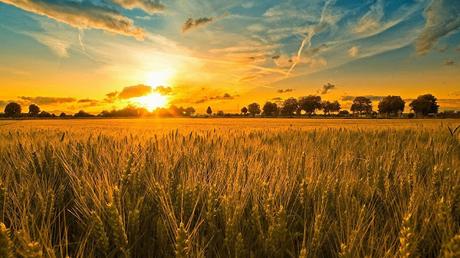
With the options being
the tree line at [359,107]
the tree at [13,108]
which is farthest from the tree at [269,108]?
the tree at [13,108]

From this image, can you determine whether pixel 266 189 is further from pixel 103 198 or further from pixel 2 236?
pixel 2 236

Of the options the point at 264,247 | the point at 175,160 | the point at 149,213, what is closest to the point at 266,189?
the point at 264,247

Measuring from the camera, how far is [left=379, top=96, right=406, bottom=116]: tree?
4248 inches

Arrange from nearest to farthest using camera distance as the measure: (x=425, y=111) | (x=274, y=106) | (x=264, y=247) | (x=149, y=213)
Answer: (x=264, y=247), (x=149, y=213), (x=425, y=111), (x=274, y=106)

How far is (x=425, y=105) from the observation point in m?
103

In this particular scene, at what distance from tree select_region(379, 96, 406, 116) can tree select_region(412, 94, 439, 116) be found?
3851 mm

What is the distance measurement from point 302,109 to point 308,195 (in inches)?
4742

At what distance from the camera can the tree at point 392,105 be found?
108 meters

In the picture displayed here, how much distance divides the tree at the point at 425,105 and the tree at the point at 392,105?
3.85m

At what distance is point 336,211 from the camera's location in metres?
1.87

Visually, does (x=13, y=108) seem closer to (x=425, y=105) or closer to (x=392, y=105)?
(x=392, y=105)

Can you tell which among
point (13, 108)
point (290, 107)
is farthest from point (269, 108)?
point (13, 108)

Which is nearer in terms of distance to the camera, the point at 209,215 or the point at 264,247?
the point at 264,247

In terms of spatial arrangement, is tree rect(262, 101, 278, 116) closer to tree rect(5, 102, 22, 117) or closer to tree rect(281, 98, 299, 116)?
tree rect(281, 98, 299, 116)
